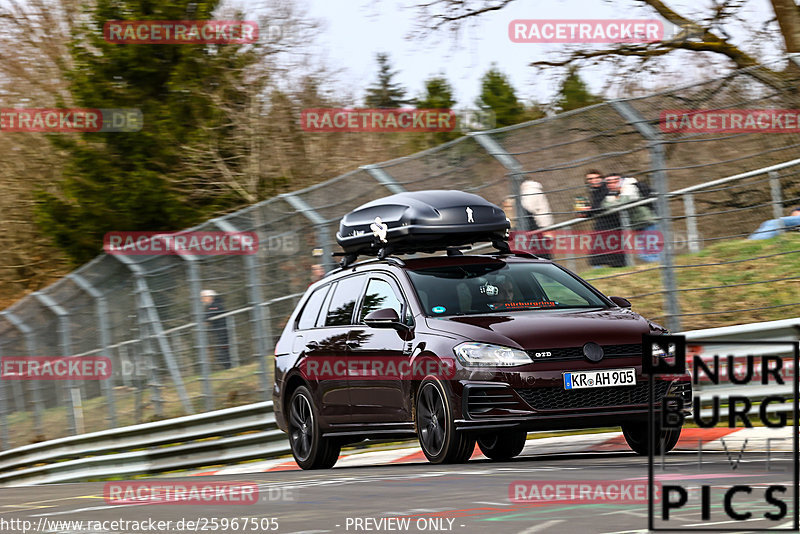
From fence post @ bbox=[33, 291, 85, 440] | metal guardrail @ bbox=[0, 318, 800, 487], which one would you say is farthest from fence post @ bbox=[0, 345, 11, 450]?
metal guardrail @ bbox=[0, 318, 800, 487]

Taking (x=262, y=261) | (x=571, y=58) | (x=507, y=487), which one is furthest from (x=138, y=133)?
(x=507, y=487)

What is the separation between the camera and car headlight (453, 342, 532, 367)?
8.72 metres

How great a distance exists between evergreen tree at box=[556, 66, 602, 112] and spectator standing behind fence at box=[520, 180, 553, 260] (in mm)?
5771

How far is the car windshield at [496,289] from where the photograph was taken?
9680mm

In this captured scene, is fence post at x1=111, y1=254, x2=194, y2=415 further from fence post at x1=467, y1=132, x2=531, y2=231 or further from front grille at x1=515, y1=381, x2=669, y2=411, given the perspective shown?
front grille at x1=515, y1=381, x2=669, y2=411

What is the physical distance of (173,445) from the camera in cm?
1493

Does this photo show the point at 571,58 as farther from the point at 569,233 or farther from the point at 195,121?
the point at 195,121

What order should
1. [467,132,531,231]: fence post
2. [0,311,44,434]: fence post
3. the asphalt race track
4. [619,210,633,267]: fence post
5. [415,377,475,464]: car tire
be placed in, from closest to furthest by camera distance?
the asphalt race track, [415,377,475,464]: car tire, [619,210,633,267]: fence post, [467,132,531,231]: fence post, [0,311,44,434]: fence post

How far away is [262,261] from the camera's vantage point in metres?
14.8

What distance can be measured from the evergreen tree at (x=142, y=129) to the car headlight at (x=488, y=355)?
23.0 meters

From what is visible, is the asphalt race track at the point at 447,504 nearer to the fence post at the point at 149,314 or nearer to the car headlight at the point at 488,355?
the car headlight at the point at 488,355

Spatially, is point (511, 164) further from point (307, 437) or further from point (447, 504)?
point (447, 504)

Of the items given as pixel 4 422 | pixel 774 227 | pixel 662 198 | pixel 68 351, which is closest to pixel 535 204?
pixel 662 198

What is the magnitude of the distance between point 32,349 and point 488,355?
14021 millimetres
